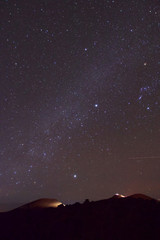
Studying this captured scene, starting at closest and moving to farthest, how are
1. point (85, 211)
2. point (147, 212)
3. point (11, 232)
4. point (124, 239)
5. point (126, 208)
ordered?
point (124, 239)
point (147, 212)
point (126, 208)
point (85, 211)
point (11, 232)

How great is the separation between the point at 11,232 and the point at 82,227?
25.6 ft

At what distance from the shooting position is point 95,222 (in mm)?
17578

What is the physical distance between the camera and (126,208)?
17.6m

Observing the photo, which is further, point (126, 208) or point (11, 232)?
point (11, 232)

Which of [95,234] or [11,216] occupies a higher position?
[11,216]

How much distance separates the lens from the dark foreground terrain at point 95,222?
50.4 ft

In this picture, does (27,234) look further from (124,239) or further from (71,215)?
(124,239)

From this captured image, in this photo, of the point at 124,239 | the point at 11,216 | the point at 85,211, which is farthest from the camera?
the point at 11,216

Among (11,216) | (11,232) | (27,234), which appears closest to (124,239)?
(27,234)

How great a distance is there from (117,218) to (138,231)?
2.18 metres

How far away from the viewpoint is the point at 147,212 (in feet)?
53.7

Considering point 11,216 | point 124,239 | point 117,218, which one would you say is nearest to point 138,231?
point 124,239

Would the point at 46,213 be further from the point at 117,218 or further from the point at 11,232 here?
the point at 117,218

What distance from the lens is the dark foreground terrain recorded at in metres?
15.4
